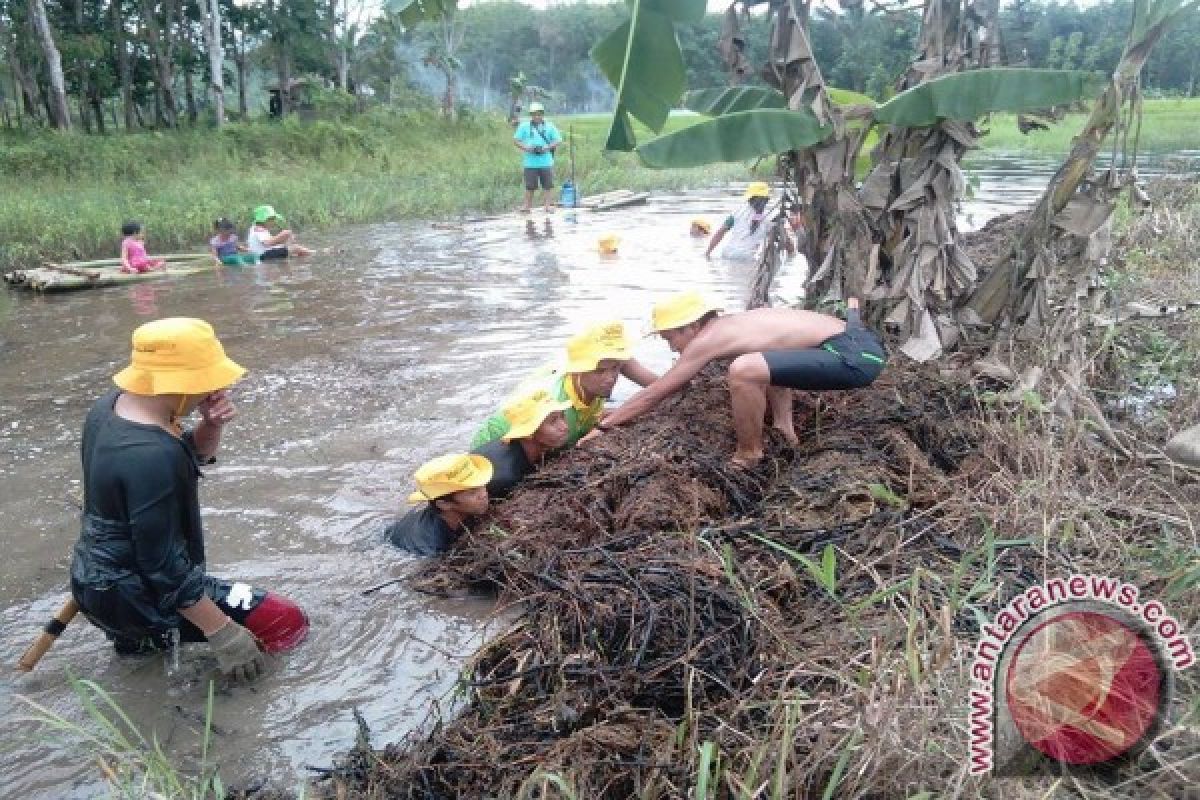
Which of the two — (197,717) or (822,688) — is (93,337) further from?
(822,688)

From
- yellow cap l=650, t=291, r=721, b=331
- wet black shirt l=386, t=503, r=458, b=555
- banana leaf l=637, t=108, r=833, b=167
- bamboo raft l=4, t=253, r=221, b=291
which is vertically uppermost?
banana leaf l=637, t=108, r=833, b=167

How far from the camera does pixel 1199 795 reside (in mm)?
1695

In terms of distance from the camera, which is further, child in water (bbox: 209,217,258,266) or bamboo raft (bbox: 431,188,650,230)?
bamboo raft (bbox: 431,188,650,230)

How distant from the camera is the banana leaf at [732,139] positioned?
15.3ft

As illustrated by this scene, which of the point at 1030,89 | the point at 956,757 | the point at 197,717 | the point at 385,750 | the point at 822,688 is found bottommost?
the point at 197,717

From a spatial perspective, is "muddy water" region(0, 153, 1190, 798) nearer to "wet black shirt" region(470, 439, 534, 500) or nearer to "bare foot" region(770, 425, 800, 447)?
"wet black shirt" region(470, 439, 534, 500)

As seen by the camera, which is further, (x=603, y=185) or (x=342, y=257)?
(x=603, y=185)

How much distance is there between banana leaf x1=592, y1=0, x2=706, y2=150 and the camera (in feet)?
11.5

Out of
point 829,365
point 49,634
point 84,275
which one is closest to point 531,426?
point 829,365

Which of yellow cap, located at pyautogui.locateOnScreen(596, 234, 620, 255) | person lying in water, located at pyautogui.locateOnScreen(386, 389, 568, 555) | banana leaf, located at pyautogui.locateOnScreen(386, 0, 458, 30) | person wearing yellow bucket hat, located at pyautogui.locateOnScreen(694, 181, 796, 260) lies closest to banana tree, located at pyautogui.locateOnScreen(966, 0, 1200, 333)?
person lying in water, located at pyautogui.locateOnScreen(386, 389, 568, 555)

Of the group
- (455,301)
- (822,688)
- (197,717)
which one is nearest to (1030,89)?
(822,688)

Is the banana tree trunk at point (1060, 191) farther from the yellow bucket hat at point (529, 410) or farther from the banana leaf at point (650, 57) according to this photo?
the yellow bucket hat at point (529, 410)

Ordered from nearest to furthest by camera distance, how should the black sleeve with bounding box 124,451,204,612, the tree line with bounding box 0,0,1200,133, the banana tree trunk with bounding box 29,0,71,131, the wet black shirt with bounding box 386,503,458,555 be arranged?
the black sleeve with bounding box 124,451,204,612 < the wet black shirt with bounding box 386,503,458,555 < the banana tree trunk with bounding box 29,0,71,131 < the tree line with bounding box 0,0,1200,133

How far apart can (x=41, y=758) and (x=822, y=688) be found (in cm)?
254
